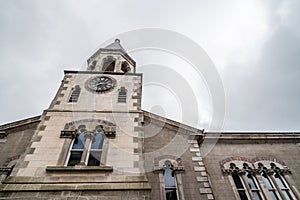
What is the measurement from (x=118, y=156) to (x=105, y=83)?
6645 mm

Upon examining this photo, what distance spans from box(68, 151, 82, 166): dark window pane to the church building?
0.02 meters

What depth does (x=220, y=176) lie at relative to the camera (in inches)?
392

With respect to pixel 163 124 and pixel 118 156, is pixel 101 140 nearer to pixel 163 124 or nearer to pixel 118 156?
pixel 118 156

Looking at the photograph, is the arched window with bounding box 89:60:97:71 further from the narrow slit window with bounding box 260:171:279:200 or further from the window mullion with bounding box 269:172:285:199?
the window mullion with bounding box 269:172:285:199

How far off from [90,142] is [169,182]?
4077 millimetres

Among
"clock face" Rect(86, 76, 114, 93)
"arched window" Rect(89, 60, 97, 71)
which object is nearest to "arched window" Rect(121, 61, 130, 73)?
"arched window" Rect(89, 60, 97, 71)

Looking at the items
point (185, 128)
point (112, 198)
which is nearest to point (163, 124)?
point (185, 128)

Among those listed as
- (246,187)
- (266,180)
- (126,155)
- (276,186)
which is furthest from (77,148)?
(276,186)

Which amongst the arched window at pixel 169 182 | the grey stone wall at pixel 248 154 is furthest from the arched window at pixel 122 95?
the grey stone wall at pixel 248 154

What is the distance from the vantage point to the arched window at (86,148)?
26.4ft

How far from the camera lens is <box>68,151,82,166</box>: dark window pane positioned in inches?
316

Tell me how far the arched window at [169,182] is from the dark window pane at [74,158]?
4.05 meters

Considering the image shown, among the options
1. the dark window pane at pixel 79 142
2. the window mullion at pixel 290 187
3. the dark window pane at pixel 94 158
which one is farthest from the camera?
the window mullion at pixel 290 187

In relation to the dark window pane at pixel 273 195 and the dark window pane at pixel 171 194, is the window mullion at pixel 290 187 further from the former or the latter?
the dark window pane at pixel 171 194
